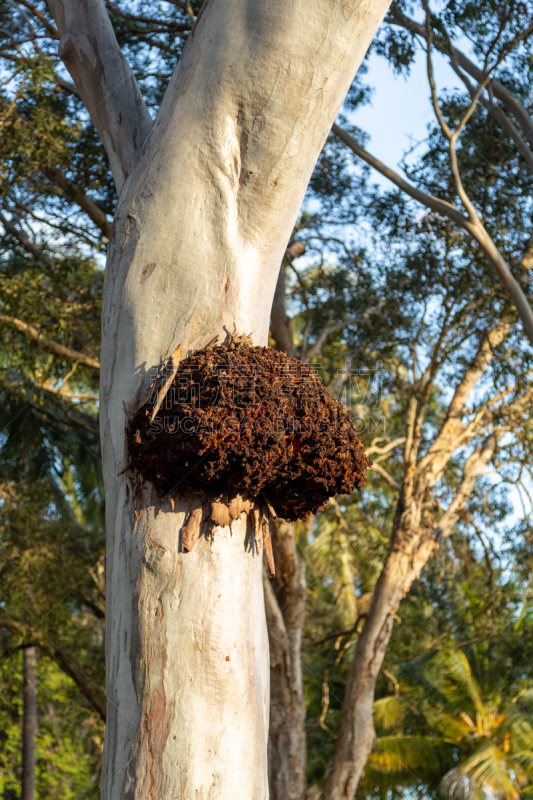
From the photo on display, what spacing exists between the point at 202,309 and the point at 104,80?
145cm

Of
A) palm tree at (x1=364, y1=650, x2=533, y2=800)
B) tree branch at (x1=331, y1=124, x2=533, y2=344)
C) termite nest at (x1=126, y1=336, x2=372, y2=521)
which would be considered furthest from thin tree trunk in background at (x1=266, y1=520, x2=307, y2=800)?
palm tree at (x1=364, y1=650, x2=533, y2=800)

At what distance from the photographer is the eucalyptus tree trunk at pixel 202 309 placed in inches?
68.8

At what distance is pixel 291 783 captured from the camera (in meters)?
6.59

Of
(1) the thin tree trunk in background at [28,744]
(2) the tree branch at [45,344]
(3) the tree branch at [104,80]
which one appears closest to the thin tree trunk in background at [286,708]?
(2) the tree branch at [45,344]

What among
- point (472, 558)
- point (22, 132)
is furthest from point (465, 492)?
point (22, 132)

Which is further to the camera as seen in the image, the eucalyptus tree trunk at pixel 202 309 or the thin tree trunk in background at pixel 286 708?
the thin tree trunk in background at pixel 286 708

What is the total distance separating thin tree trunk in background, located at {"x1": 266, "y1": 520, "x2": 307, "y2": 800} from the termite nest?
15.5ft

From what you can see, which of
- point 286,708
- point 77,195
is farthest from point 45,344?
point 286,708

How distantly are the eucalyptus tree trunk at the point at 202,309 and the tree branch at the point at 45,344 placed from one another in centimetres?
480

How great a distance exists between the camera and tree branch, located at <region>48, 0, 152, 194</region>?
2635 mm

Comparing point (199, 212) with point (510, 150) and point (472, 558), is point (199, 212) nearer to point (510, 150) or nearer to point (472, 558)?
point (510, 150)

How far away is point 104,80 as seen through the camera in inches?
112

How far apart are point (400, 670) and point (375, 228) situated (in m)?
9.71

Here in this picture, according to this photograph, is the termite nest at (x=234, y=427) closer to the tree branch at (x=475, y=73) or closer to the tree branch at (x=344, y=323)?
the tree branch at (x=475, y=73)
